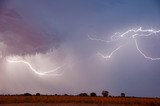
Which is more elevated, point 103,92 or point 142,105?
point 103,92

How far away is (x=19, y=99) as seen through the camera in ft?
190

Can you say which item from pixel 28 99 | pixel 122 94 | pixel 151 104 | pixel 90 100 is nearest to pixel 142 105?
pixel 151 104

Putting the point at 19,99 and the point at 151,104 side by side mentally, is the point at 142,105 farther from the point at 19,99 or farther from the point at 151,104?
the point at 19,99

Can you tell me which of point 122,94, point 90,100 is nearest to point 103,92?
point 122,94

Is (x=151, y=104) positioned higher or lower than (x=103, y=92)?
lower

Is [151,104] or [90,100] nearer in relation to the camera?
[151,104]

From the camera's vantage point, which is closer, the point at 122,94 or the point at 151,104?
the point at 151,104

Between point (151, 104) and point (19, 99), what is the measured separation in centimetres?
1954

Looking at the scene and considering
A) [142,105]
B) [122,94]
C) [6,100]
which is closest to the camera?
[142,105]

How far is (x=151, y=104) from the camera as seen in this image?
5106 centimetres

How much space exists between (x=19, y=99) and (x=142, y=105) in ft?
63.2

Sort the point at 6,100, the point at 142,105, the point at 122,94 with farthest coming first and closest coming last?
1. the point at 122,94
2. the point at 6,100
3. the point at 142,105

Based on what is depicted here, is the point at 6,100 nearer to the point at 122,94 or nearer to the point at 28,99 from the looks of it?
the point at 28,99

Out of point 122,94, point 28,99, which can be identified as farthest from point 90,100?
point 122,94
